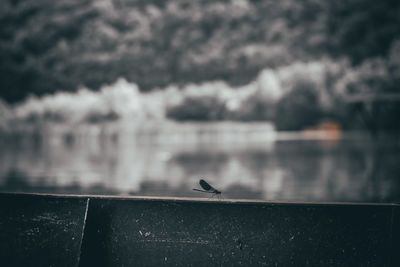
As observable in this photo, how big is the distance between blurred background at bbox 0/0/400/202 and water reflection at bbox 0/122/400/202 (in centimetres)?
3

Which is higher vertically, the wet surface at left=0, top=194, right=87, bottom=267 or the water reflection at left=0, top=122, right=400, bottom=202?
the water reflection at left=0, top=122, right=400, bottom=202

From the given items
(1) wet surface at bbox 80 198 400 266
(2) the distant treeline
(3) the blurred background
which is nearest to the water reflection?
(3) the blurred background

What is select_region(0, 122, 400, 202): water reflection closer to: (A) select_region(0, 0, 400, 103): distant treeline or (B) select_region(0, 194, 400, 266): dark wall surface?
(A) select_region(0, 0, 400, 103): distant treeline

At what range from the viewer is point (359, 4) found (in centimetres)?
665

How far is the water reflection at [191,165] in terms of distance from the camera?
443cm

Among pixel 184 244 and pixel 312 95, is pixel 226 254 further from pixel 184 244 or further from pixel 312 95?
pixel 312 95

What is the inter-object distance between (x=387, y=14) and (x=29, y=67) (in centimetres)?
593

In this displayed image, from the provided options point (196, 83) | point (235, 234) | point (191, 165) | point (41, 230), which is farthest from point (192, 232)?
point (196, 83)

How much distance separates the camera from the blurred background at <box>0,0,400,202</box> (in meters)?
6.25

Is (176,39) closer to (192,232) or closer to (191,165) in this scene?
(191,165)

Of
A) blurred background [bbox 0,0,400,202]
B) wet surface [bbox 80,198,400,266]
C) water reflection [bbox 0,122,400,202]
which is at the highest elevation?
blurred background [bbox 0,0,400,202]

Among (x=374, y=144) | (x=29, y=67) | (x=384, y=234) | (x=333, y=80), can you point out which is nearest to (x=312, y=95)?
(x=333, y=80)

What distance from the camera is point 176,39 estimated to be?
22.1 feet

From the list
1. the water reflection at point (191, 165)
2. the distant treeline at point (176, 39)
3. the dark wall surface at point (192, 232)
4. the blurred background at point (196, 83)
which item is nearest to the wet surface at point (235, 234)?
the dark wall surface at point (192, 232)
